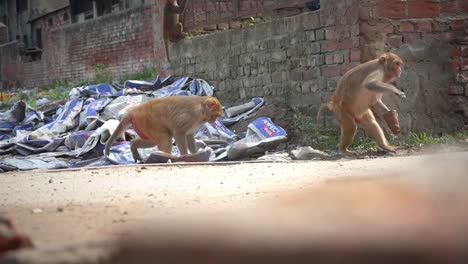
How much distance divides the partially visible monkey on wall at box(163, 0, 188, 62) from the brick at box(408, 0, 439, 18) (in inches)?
208

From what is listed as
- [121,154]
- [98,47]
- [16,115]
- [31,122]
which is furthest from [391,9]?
[98,47]

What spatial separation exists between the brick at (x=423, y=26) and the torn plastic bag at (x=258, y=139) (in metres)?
2.24

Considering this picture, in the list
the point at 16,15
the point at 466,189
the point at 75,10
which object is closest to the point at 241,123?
the point at 466,189

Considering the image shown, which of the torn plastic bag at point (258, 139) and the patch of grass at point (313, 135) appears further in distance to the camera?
the patch of grass at point (313, 135)

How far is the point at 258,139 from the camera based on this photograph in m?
7.71

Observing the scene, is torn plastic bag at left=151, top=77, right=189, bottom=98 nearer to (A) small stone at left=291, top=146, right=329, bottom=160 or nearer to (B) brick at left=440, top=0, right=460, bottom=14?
(A) small stone at left=291, top=146, right=329, bottom=160

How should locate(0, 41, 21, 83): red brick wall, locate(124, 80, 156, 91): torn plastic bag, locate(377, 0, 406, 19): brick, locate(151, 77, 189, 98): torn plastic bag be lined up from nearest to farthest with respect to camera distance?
locate(377, 0, 406, 19): brick < locate(151, 77, 189, 98): torn plastic bag < locate(124, 80, 156, 91): torn plastic bag < locate(0, 41, 21, 83): red brick wall

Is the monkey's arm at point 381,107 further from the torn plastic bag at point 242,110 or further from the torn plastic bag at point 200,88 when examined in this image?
the torn plastic bag at point 200,88

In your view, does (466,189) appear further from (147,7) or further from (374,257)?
(147,7)

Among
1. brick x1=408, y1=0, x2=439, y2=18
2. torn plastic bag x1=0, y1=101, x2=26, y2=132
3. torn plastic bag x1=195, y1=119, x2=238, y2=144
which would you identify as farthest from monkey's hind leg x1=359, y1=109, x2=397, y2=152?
torn plastic bag x1=0, y1=101, x2=26, y2=132

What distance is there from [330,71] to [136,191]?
4.41m

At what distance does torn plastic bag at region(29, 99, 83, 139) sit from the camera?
350 inches

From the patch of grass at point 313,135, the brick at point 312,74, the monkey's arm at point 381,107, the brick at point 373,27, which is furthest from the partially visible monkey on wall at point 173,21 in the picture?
the monkey's arm at point 381,107

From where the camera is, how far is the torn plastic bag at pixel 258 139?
7125 mm
